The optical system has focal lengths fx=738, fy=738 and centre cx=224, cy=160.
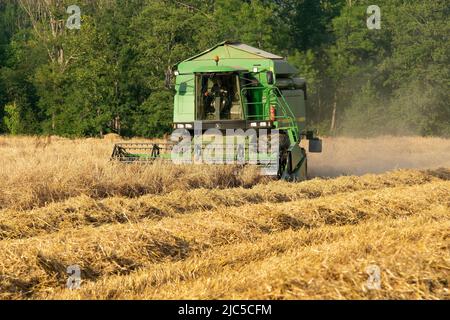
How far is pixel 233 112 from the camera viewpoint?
15281 mm

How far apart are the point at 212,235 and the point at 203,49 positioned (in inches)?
1093

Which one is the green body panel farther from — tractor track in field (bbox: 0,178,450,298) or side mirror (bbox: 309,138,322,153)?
tractor track in field (bbox: 0,178,450,298)

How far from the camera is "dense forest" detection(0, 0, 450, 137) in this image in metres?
35.6

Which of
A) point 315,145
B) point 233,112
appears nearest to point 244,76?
point 233,112

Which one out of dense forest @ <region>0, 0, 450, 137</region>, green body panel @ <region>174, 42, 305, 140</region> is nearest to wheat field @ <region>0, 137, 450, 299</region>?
green body panel @ <region>174, 42, 305, 140</region>

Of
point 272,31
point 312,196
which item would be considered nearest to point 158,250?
point 312,196

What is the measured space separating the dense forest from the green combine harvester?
19.4 m

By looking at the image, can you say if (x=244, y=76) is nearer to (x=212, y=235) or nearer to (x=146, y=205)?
(x=146, y=205)

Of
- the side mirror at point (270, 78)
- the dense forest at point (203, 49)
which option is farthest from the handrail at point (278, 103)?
the dense forest at point (203, 49)

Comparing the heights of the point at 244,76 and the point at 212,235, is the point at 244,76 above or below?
above

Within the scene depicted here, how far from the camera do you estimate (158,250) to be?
284 inches
